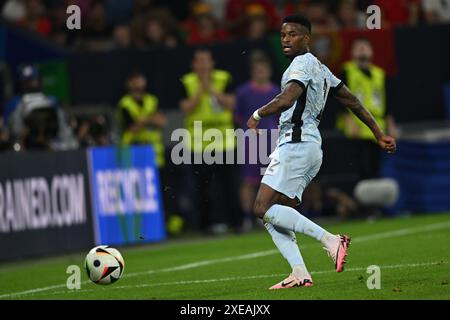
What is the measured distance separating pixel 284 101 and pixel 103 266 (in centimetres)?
241

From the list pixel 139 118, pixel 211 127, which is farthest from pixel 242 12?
pixel 211 127

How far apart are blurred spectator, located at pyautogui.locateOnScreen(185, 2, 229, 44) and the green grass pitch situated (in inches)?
200

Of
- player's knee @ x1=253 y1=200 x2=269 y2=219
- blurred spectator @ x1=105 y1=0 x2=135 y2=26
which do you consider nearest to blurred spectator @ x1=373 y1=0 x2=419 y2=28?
blurred spectator @ x1=105 y1=0 x2=135 y2=26

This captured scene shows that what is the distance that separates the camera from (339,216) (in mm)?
20812

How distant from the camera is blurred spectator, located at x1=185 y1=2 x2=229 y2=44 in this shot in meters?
22.5

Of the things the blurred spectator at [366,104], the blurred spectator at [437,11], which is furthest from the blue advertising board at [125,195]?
the blurred spectator at [437,11]

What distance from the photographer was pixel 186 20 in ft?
79.6

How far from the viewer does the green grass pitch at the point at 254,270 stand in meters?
10.9

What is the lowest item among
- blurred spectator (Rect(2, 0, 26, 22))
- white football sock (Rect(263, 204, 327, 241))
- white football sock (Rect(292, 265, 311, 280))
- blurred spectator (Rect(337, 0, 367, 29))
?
white football sock (Rect(292, 265, 311, 280))

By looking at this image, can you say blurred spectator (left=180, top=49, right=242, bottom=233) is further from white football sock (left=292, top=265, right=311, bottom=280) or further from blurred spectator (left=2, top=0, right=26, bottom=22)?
white football sock (left=292, top=265, right=311, bottom=280)

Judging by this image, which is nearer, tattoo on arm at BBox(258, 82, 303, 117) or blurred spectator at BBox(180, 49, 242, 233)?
tattoo on arm at BBox(258, 82, 303, 117)

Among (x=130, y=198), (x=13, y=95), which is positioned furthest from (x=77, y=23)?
(x=13, y=95)

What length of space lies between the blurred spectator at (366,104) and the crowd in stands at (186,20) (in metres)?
2.30
